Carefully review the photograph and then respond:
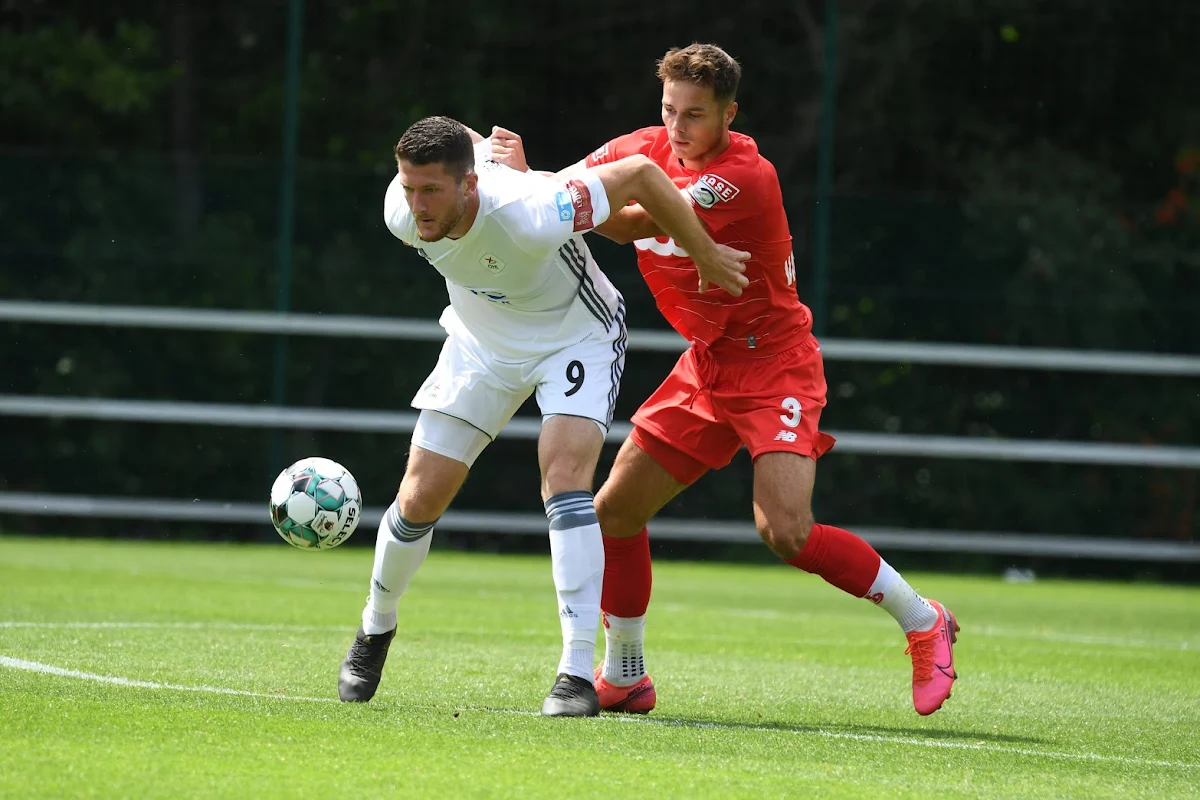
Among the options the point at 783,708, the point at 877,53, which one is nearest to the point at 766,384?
the point at 783,708

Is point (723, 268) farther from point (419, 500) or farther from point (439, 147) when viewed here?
point (419, 500)

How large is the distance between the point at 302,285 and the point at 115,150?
241 centimetres

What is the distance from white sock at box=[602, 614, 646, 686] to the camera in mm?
6113

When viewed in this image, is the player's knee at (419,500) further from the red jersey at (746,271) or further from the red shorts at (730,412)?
the red jersey at (746,271)

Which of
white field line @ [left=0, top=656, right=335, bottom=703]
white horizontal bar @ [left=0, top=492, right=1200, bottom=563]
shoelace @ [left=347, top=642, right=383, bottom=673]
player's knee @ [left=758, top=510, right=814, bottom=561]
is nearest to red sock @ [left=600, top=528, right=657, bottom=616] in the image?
player's knee @ [left=758, top=510, right=814, bottom=561]

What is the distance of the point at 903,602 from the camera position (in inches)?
248

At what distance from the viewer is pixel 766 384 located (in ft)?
21.0

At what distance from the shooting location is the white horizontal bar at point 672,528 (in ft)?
46.5

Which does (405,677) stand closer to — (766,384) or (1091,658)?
(766,384)

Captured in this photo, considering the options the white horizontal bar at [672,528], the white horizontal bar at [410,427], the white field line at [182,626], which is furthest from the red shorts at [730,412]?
the white horizontal bar at [672,528]

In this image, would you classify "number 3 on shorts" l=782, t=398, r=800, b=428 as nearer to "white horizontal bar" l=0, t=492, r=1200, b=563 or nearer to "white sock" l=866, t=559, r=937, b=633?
"white sock" l=866, t=559, r=937, b=633

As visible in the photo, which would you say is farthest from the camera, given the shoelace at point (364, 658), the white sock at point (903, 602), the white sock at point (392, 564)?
the white sock at point (903, 602)

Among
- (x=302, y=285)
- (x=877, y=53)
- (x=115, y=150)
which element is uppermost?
(x=877, y=53)

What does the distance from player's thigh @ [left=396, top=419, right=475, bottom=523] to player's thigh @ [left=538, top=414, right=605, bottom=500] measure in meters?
0.30
